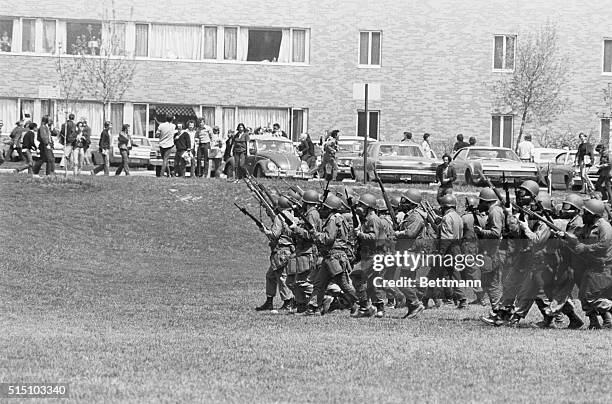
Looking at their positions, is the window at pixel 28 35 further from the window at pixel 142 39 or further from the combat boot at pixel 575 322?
the combat boot at pixel 575 322

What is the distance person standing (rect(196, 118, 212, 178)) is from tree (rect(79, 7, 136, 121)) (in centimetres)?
1269

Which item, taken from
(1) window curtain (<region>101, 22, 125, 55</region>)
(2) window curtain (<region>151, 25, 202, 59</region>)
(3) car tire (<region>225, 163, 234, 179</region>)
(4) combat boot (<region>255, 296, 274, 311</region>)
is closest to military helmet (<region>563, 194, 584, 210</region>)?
(4) combat boot (<region>255, 296, 274, 311</region>)

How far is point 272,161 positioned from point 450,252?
1822 cm

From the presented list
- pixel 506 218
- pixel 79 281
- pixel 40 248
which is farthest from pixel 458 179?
pixel 506 218

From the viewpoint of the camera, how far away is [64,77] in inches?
1969

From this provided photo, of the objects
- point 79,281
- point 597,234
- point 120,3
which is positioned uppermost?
point 120,3

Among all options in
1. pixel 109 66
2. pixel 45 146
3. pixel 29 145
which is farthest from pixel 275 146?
pixel 109 66

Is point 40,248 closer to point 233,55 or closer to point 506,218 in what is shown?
point 506,218

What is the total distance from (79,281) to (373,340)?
35.0 ft

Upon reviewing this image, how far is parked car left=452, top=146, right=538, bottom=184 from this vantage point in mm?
37781

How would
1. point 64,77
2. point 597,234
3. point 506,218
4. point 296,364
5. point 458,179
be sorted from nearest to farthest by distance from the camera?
Answer: 1. point 296,364
2. point 597,234
3. point 506,218
4. point 458,179
5. point 64,77

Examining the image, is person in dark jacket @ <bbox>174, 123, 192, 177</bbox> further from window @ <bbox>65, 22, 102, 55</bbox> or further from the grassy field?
window @ <bbox>65, 22, 102, 55</bbox>

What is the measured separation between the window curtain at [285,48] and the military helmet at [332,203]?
33596mm

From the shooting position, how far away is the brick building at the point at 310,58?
51719 mm
